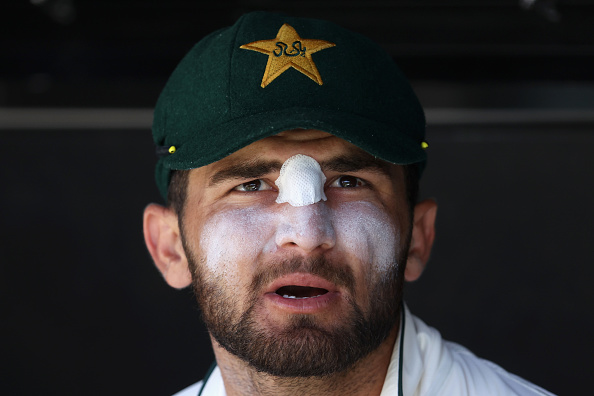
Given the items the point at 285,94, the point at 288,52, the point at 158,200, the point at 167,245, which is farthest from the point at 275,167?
the point at 158,200

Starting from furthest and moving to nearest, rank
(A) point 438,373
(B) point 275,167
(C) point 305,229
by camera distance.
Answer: (A) point 438,373
(B) point 275,167
(C) point 305,229

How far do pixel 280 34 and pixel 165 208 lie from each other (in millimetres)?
598

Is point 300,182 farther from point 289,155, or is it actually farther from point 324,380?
point 324,380

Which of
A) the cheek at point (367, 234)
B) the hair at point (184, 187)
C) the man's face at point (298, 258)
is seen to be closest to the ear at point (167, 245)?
the hair at point (184, 187)

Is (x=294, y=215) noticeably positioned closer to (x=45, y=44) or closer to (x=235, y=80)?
(x=235, y=80)

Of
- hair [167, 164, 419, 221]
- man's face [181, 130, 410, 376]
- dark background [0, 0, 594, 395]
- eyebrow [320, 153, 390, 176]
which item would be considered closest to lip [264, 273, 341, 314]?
man's face [181, 130, 410, 376]

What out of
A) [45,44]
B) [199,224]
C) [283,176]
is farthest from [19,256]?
[283,176]

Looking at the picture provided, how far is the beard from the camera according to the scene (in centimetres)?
165

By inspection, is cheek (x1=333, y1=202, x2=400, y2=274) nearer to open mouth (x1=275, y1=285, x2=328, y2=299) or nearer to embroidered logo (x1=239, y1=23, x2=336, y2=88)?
open mouth (x1=275, y1=285, x2=328, y2=299)

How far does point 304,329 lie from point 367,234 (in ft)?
0.89

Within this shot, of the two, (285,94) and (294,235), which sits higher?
(285,94)

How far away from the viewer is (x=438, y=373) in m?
1.87

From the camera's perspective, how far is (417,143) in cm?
185

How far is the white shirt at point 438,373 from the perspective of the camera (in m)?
1.84
